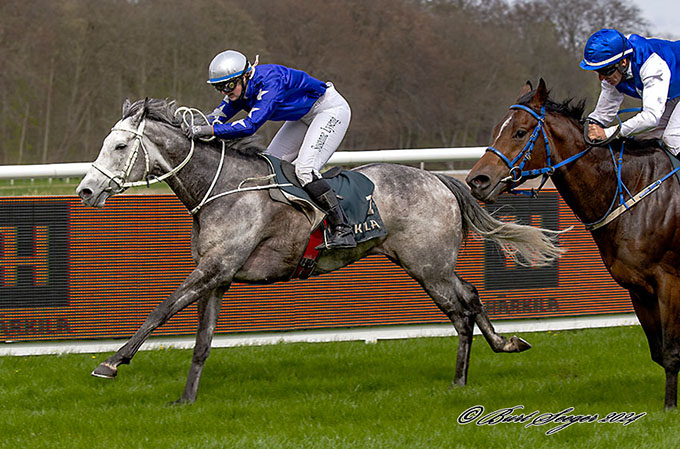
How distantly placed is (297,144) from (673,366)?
8.57 ft

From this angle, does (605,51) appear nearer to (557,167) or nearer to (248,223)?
(557,167)

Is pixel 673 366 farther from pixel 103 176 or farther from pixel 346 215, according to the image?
pixel 103 176

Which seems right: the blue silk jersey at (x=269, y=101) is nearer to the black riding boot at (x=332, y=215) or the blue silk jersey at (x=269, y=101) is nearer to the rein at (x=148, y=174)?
the rein at (x=148, y=174)

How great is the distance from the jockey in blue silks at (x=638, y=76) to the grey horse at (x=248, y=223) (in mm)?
1342

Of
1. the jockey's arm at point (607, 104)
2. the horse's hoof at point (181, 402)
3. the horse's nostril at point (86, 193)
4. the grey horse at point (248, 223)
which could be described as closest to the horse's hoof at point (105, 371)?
the grey horse at point (248, 223)

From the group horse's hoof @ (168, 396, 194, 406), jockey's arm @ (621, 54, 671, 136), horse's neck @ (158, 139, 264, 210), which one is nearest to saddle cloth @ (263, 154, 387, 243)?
horse's neck @ (158, 139, 264, 210)

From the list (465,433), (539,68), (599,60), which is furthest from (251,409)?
(539,68)

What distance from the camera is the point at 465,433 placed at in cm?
450

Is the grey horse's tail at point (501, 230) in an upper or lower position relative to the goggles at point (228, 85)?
lower

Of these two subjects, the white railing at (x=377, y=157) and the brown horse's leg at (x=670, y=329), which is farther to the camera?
the white railing at (x=377, y=157)

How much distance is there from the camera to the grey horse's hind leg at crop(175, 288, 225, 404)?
17.3ft

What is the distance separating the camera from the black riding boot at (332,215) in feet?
17.7

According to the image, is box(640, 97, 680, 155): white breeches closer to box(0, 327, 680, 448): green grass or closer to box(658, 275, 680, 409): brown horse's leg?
box(658, 275, 680, 409): brown horse's leg

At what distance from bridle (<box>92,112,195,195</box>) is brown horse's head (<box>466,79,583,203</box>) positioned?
173 centimetres
